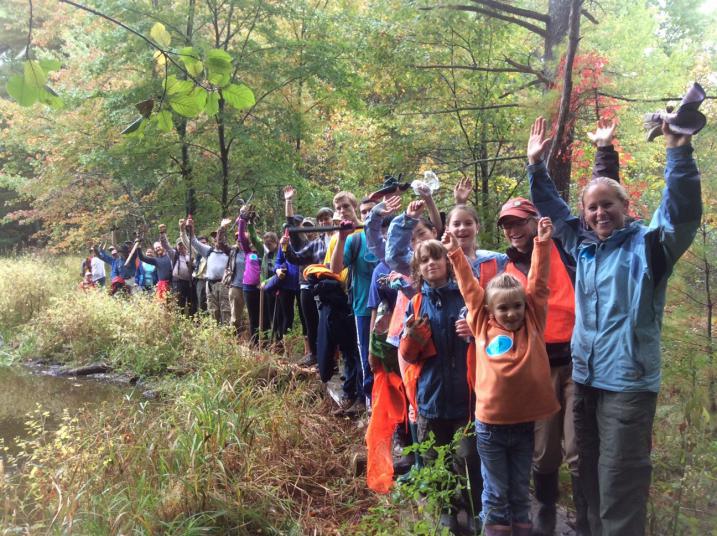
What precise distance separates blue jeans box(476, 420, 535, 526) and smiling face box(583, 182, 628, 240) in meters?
0.95

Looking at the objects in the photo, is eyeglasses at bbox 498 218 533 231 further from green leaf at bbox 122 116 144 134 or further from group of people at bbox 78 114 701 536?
green leaf at bbox 122 116 144 134

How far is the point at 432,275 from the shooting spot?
9.37ft

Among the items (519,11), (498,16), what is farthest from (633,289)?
(498,16)

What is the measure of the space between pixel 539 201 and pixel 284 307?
14.3 ft

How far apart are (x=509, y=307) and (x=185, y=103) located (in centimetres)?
160

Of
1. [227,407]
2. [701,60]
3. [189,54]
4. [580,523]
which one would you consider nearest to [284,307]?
[227,407]

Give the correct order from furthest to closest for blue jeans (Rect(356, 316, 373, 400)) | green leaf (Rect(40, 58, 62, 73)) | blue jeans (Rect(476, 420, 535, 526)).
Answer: blue jeans (Rect(356, 316, 373, 400))
blue jeans (Rect(476, 420, 535, 526))
green leaf (Rect(40, 58, 62, 73))

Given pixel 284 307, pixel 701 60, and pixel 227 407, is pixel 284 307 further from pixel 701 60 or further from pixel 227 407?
pixel 701 60

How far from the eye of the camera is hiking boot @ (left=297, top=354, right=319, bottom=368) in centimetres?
610

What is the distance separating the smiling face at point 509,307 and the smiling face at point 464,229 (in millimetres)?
634

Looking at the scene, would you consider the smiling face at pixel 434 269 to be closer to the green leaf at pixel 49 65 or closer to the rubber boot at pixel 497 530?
the rubber boot at pixel 497 530

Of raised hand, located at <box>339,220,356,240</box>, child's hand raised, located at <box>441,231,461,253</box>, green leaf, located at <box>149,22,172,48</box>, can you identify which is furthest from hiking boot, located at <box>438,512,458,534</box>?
green leaf, located at <box>149,22,172,48</box>

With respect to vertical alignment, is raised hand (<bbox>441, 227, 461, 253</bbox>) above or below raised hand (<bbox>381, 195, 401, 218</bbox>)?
below

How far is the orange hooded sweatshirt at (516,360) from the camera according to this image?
92.7 inches
